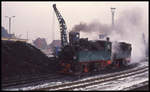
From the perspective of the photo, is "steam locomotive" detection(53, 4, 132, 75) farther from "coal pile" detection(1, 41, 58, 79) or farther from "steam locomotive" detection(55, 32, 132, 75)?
"coal pile" detection(1, 41, 58, 79)

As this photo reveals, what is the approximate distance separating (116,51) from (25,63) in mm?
8649

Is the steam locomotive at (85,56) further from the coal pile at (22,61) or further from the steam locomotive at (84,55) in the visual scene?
the coal pile at (22,61)

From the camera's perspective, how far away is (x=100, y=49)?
803 inches

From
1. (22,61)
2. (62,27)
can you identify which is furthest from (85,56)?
(62,27)

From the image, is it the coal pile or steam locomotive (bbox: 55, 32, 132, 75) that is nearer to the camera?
the coal pile

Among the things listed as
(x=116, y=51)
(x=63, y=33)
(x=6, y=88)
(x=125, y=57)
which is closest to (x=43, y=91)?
(x=6, y=88)

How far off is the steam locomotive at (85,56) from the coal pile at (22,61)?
143 centimetres

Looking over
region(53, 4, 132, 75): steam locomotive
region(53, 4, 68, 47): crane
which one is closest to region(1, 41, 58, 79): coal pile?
region(53, 4, 132, 75): steam locomotive

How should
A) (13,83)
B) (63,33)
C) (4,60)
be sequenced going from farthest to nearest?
(63,33), (4,60), (13,83)

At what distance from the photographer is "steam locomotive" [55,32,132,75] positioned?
18.9 meters

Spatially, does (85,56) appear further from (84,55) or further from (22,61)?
(22,61)

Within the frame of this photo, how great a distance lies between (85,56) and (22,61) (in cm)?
495

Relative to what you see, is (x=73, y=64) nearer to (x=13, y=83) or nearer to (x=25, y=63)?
(x=25, y=63)

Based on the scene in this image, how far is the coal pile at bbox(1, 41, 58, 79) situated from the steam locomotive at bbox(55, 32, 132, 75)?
1.43 m
